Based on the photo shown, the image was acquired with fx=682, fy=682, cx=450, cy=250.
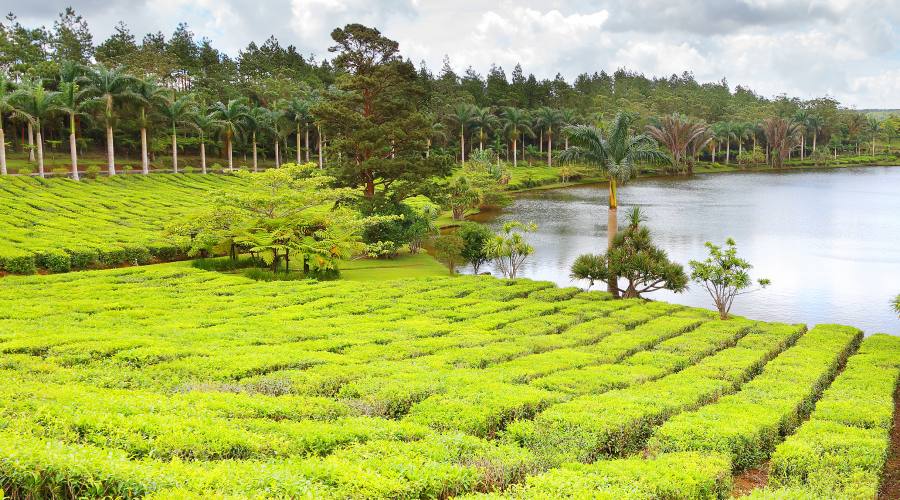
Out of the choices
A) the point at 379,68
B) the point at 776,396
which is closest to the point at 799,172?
the point at 379,68

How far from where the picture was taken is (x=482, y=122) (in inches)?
3602

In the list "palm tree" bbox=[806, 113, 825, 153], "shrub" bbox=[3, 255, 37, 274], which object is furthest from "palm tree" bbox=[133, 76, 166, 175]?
"palm tree" bbox=[806, 113, 825, 153]

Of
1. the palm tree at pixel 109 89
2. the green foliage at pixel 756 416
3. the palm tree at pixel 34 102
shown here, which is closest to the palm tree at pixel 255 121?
the palm tree at pixel 109 89

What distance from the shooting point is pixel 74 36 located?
8844cm

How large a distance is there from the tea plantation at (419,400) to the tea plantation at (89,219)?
228 inches

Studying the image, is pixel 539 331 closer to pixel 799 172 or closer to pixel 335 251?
pixel 335 251

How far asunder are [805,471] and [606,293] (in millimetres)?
16025

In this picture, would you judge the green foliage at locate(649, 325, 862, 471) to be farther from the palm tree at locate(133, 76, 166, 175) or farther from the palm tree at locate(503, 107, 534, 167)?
the palm tree at locate(503, 107, 534, 167)

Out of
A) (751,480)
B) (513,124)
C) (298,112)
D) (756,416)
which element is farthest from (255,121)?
(751,480)

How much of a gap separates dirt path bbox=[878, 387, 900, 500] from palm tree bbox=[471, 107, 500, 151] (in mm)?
78920

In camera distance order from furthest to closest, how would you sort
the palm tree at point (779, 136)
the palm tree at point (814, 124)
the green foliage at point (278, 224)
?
the palm tree at point (814, 124), the palm tree at point (779, 136), the green foliage at point (278, 224)

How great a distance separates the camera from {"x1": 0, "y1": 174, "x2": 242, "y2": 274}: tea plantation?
27656 mm

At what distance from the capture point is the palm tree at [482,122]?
90688 millimetres

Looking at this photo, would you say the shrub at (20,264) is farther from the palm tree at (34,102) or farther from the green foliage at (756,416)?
the palm tree at (34,102)
